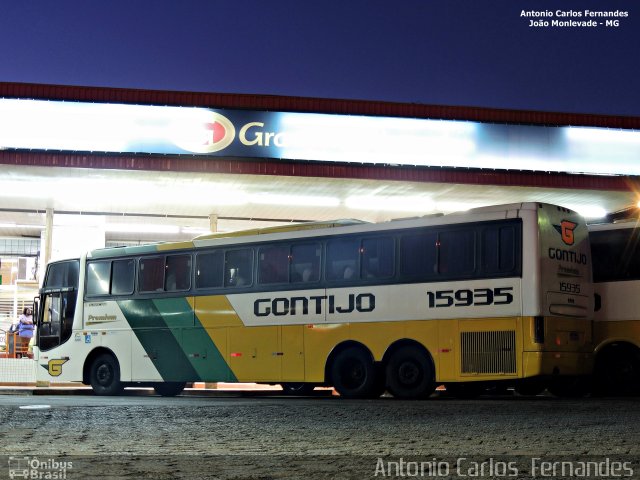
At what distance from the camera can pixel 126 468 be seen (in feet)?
21.4

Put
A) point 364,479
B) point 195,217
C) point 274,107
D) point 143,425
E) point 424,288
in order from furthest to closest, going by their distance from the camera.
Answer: point 195,217, point 274,107, point 424,288, point 143,425, point 364,479

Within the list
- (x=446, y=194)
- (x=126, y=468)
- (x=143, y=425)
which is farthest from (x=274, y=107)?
(x=126, y=468)

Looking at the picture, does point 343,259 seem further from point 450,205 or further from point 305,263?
point 450,205

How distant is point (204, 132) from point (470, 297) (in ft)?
33.2

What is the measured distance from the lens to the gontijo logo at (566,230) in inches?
580

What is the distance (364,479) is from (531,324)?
324 inches

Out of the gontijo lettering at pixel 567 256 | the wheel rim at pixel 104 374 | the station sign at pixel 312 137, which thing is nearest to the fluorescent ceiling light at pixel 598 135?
the station sign at pixel 312 137

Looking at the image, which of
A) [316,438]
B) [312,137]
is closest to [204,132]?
[312,137]

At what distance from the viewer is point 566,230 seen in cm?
1491

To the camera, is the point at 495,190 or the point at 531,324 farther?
the point at 495,190

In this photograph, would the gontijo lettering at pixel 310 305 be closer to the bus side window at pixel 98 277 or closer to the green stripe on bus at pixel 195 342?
the green stripe on bus at pixel 195 342

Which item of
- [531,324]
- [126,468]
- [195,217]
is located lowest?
[126,468]

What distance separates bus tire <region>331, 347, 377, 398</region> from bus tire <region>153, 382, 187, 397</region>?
4880mm

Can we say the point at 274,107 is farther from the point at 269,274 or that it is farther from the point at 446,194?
the point at 269,274
